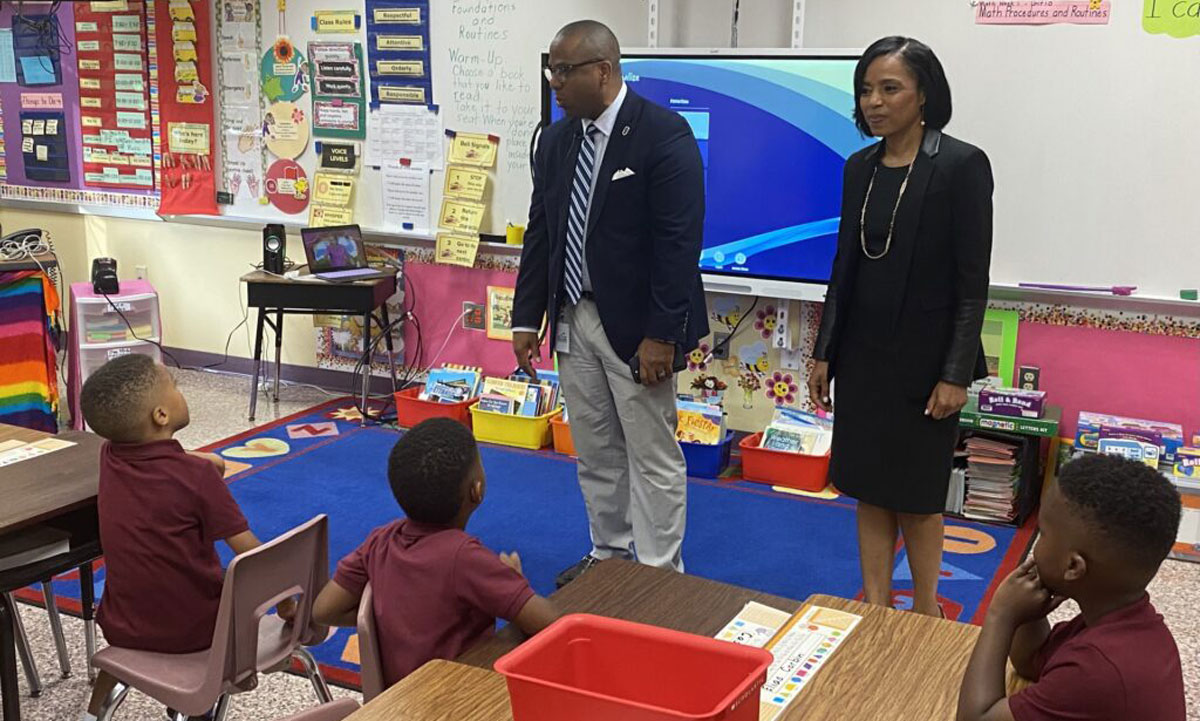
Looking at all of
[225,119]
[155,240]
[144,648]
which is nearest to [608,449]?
[144,648]

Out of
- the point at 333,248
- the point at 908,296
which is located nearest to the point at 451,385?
the point at 333,248

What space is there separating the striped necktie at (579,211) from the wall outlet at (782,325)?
5.42ft

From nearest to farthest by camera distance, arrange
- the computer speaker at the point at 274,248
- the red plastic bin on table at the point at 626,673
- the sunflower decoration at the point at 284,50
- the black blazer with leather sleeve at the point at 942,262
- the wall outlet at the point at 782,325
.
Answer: the red plastic bin on table at the point at 626,673 < the black blazer with leather sleeve at the point at 942,262 < the wall outlet at the point at 782,325 < the computer speaker at the point at 274,248 < the sunflower decoration at the point at 284,50

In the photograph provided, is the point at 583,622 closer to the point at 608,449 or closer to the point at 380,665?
the point at 380,665

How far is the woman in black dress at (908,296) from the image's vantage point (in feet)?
8.18

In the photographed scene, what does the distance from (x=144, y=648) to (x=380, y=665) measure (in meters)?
0.70

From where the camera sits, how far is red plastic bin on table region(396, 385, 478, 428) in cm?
Answer: 496

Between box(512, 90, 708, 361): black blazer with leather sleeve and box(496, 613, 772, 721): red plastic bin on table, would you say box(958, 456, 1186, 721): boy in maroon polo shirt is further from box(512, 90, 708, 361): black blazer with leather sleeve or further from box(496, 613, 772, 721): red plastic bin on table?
box(512, 90, 708, 361): black blazer with leather sleeve

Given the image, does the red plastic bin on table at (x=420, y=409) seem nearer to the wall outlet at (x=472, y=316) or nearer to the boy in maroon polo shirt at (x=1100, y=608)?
the wall outlet at (x=472, y=316)

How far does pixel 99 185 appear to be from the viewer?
243 inches

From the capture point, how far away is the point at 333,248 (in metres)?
5.20

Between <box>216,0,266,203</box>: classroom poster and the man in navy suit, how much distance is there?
9.37 ft

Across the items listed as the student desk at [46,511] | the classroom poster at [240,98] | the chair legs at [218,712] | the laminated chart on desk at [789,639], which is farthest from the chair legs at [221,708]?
the classroom poster at [240,98]

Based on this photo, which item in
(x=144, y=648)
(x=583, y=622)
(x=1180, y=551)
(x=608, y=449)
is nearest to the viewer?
(x=583, y=622)
